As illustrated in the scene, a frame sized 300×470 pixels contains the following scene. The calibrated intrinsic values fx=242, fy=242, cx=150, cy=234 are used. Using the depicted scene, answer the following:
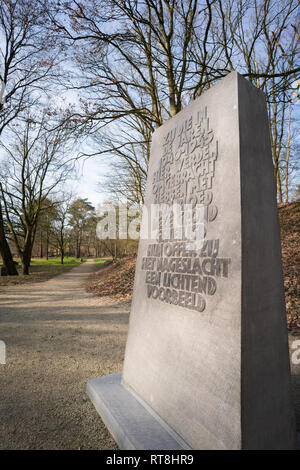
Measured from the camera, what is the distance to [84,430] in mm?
2285

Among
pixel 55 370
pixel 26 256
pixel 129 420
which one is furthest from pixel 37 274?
pixel 129 420

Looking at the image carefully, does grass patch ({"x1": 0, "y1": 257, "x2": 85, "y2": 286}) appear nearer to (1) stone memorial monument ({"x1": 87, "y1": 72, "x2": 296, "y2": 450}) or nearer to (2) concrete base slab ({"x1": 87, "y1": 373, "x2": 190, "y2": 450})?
(2) concrete base slab ({"x1": 87, "y1": 373, "x2": 190, "y2": 450})

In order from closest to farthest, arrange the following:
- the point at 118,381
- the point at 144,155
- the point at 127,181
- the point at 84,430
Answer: the point at 84,430
the point at 118,381
the point at 144,155
the point at 127,181

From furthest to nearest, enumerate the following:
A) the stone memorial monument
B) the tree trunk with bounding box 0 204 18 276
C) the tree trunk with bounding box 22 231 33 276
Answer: the tree trunk with bounding box 22 231 33 276, the tree trunk with bounding box 0 204 18 276, the stone memorial monument

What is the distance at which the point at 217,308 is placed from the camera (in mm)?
1827

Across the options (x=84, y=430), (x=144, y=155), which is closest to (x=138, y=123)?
(x=144, y=155)

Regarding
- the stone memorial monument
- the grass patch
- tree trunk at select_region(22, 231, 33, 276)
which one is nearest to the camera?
the stone memorial monument

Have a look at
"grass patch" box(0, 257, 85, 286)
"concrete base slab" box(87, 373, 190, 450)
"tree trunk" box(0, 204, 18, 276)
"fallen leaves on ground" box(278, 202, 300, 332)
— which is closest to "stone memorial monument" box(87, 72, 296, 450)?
"concrete base slab" box(87, 373, 190, 450)

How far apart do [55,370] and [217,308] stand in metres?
2.88

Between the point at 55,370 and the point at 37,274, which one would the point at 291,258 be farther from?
the point at 37,274

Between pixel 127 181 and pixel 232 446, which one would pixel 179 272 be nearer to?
pixel 232 446

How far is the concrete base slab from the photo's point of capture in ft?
6.20

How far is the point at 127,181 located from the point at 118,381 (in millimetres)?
14300

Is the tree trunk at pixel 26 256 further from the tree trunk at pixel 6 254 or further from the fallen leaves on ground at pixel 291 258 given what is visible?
the fallen leaves on ground at pixel 291 258
